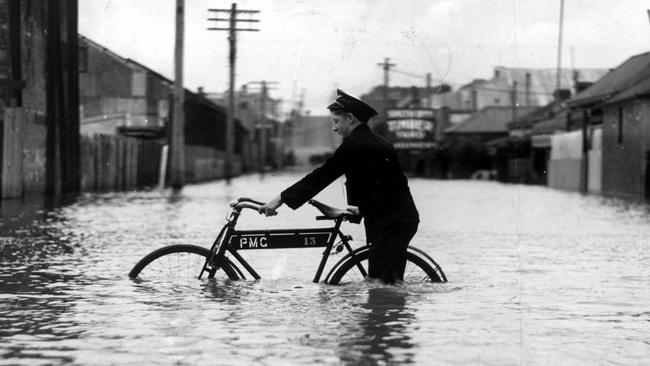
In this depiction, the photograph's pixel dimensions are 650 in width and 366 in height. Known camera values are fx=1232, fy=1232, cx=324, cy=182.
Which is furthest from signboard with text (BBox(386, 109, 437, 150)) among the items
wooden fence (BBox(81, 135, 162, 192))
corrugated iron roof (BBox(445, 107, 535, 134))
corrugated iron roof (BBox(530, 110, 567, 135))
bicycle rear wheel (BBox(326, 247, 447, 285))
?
bicycle rear wheel (BBox(326, 247, 447, 285))

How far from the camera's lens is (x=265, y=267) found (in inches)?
506

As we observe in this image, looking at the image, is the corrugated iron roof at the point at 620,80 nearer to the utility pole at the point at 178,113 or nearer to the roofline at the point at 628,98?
the roofline at the point at 628,98

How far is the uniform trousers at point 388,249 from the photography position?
880 centimetres

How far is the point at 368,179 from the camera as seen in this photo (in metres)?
8.88

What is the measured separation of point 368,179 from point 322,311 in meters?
1.01

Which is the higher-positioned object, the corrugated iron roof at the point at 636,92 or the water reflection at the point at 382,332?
the corrugated iron roof at the point at 636,92

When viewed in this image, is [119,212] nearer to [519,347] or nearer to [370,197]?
[370,197]

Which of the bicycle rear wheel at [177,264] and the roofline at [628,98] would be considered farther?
the roofline at [628,98]

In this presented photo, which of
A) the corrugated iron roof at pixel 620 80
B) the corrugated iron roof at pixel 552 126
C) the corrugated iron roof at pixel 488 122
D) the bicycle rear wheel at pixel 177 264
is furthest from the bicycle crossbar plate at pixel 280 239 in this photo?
the corrugated iron roof at pixel 488 122

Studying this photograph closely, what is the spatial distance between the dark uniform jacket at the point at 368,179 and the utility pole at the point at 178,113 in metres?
35.8

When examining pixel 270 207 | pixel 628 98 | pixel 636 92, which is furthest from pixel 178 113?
pixel 270 207

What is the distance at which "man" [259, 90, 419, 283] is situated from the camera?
881 cm

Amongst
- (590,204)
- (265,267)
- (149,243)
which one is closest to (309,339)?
(265,267)

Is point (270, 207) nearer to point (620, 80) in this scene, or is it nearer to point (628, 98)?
point (628, 98)
